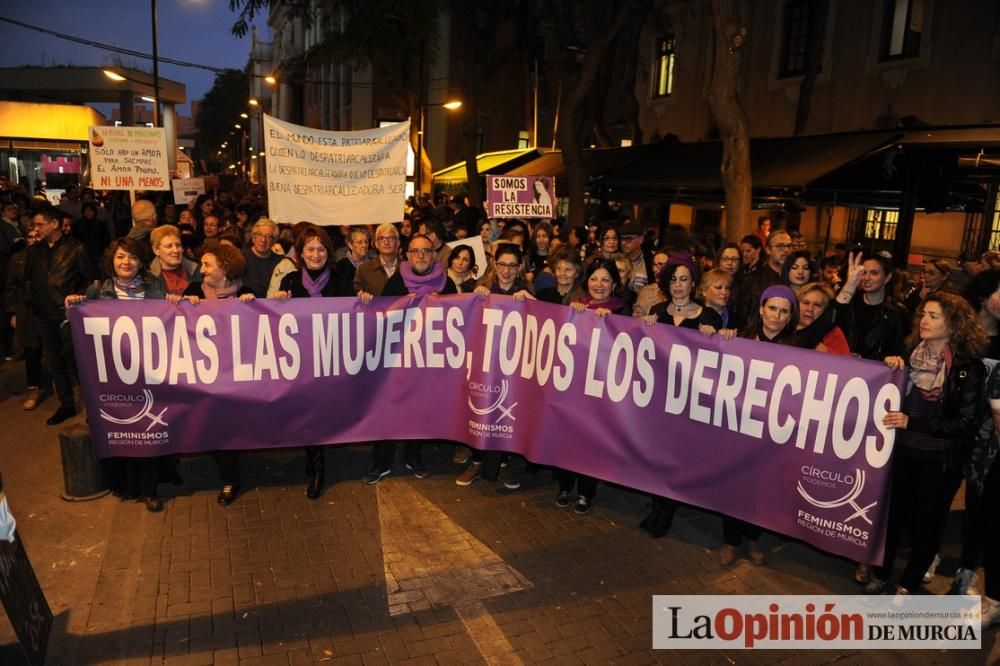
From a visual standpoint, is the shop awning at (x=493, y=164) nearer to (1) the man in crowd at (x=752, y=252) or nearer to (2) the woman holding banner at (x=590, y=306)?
(1) the man in crowd at (x=752, y=252)

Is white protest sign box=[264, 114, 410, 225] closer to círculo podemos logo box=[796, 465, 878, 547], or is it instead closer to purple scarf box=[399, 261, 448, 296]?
purple scarf box=[399, 261, 448, 296]

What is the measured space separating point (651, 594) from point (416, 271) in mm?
3002

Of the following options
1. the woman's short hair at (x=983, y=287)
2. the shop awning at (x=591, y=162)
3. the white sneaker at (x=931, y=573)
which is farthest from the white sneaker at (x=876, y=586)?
the shop awning at (x=591, y=162)

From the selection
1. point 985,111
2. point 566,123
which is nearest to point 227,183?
point 566,123

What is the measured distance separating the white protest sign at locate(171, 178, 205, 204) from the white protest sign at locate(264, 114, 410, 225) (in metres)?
8.52

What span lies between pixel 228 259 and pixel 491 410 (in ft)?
7.64

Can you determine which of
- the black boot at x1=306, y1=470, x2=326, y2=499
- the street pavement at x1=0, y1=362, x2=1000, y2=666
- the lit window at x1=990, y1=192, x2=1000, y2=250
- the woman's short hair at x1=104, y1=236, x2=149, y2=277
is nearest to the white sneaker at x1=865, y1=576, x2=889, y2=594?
the street pavement at x1=0, y1=362, x2=1000, y2=666

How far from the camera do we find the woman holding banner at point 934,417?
4.03 meters

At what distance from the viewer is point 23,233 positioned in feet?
35.0

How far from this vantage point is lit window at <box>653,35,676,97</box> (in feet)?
73.2

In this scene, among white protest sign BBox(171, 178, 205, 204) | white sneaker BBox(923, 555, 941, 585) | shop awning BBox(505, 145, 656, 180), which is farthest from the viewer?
shop awning BBox(505, 145, 656, 180)

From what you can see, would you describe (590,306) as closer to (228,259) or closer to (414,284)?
(414,284)

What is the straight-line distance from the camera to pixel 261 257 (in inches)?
278

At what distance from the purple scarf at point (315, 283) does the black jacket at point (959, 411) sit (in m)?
4.29
